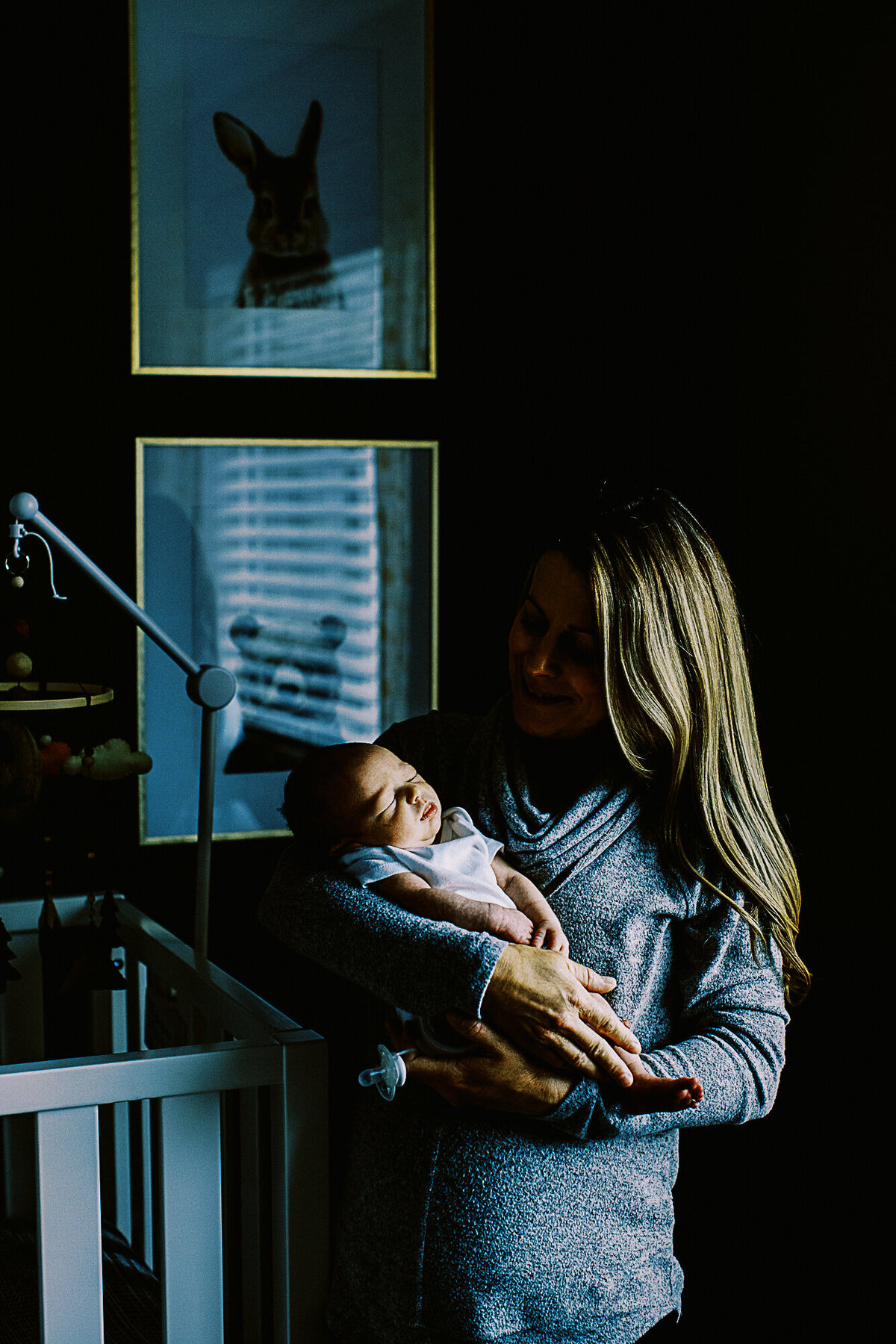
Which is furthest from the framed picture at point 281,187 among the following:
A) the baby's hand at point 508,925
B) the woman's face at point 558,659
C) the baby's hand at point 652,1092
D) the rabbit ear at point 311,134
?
the baby's hand at point 652,1092

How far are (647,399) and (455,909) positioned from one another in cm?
79

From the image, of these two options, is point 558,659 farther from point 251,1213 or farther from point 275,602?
point 275,602

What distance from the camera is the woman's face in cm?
129

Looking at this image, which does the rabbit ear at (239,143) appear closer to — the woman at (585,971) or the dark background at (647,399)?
the dark background at (647,399)

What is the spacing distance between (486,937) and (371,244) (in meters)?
1.21

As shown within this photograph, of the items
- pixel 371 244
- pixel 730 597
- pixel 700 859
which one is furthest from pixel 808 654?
pixel 371 244

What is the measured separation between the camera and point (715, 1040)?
120 cm

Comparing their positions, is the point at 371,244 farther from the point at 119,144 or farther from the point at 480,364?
the point at 119,144

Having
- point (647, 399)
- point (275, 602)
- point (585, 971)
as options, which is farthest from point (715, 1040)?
point (275, 602)

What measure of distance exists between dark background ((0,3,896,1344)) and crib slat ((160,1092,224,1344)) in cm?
53

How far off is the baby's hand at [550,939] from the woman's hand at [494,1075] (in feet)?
0.32

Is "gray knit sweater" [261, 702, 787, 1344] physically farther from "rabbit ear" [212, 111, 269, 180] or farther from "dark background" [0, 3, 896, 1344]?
"rabbit ear" [212, 111, 269, 180]

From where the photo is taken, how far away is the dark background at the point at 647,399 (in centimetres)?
145

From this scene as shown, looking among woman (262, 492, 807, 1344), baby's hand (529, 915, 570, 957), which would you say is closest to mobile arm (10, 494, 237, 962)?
woman (262, 492, 807, 1344)
